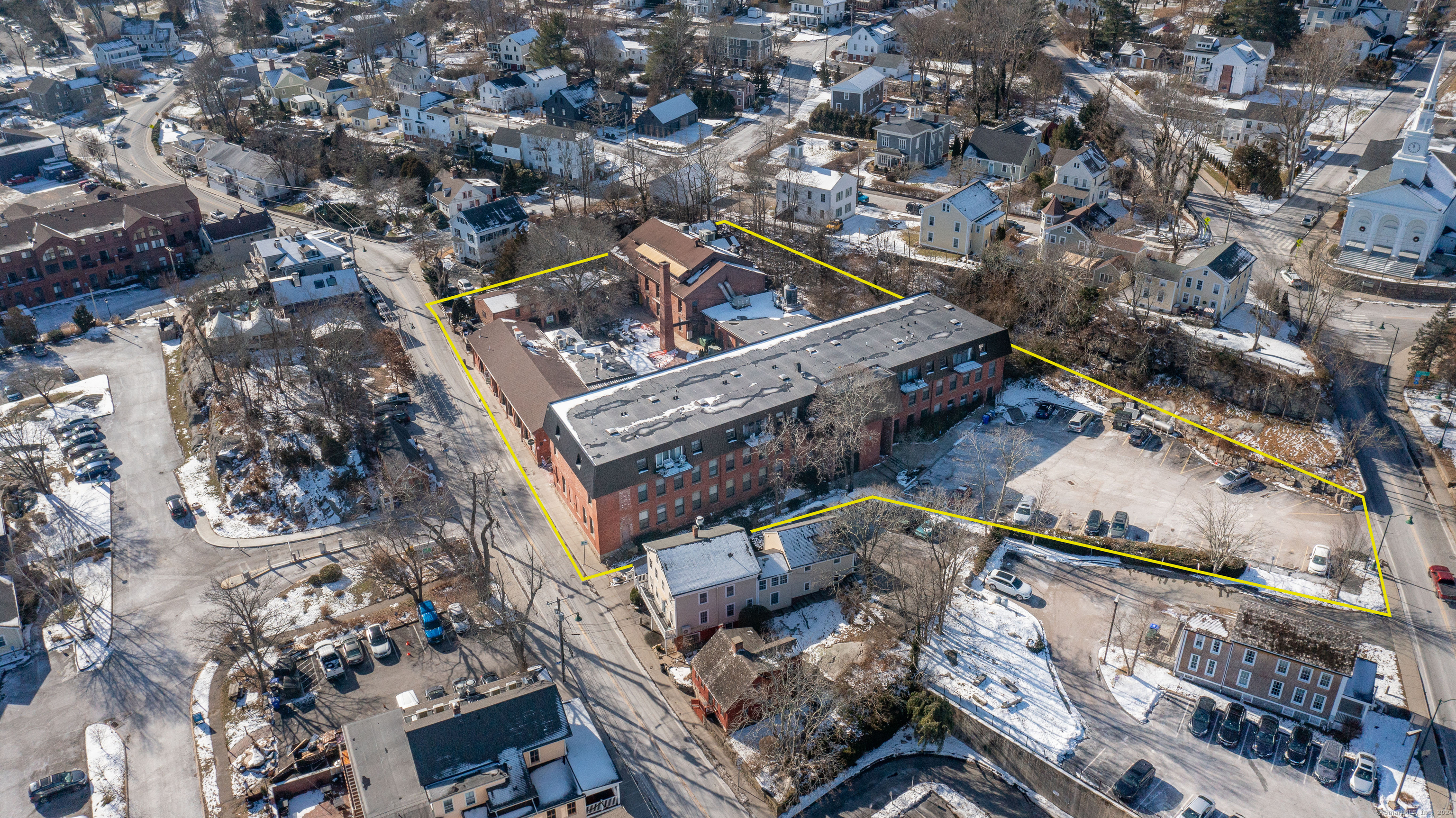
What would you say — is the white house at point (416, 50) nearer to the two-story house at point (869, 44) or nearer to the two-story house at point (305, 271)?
the two-story house at point (869, 44)

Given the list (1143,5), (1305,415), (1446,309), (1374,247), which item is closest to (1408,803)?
(1305,415)

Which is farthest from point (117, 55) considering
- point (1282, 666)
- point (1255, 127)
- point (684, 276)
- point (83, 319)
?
point (1282, 666)

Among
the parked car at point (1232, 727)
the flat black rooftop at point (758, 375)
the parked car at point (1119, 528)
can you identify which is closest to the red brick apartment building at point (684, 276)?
the flat black rooftop at point (758, 375)

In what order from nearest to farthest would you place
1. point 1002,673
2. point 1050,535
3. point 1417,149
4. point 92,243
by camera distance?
→ point 1002,673 < point 1050,535 < point 1417,149 < point 92,243

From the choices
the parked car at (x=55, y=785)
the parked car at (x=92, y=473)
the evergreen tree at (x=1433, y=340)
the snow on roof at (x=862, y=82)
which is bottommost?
the parked car at (x=55, y=785)

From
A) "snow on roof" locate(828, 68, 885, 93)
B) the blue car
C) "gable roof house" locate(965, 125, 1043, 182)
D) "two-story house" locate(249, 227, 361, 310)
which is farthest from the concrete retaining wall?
"snow on roof" locate(828, 68, 885, 93)

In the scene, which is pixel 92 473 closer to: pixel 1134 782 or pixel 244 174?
pixel 244 174

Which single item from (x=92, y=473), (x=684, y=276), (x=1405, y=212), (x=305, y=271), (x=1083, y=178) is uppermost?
(x=1405, y=212)
